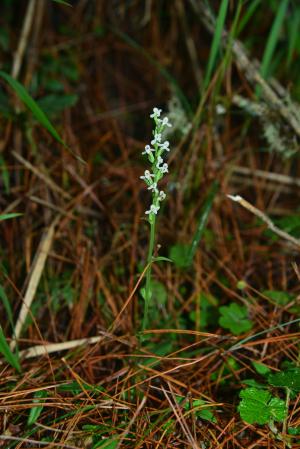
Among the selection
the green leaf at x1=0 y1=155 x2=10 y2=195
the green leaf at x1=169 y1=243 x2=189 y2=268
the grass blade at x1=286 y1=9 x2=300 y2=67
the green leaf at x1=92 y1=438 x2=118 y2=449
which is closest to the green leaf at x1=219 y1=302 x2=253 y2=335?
the green leaf at x1=169 y1=243 x2=189 y2=268

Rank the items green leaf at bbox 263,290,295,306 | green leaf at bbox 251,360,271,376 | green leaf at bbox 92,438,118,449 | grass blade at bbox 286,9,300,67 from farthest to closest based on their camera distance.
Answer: grass blade at bbox 286,9,300,67
green leaf at bbox 263,290,295,306
green leaf at bbox 251,360,271,376
green leaf at bbox 92,438,118,449

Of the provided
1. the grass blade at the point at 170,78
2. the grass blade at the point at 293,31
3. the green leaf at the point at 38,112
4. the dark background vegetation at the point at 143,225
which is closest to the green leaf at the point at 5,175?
the dark background vegetation at the point at 143,225

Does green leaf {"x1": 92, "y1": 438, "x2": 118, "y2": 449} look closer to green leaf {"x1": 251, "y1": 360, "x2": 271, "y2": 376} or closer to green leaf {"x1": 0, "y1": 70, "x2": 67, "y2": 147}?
green leaf {"x1": 251, "y1": 360, "x2": 271, "y2": 376}

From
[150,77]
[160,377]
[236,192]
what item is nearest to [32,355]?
[160,377]

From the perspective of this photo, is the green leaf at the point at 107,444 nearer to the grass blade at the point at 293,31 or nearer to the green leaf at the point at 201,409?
the green leaf at the point at 201,409

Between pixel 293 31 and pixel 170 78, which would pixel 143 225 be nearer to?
pixel 170 78

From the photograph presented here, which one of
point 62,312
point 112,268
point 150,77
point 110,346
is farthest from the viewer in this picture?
point 150,77

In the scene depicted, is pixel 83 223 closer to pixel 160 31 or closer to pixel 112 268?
pixel 112 268
